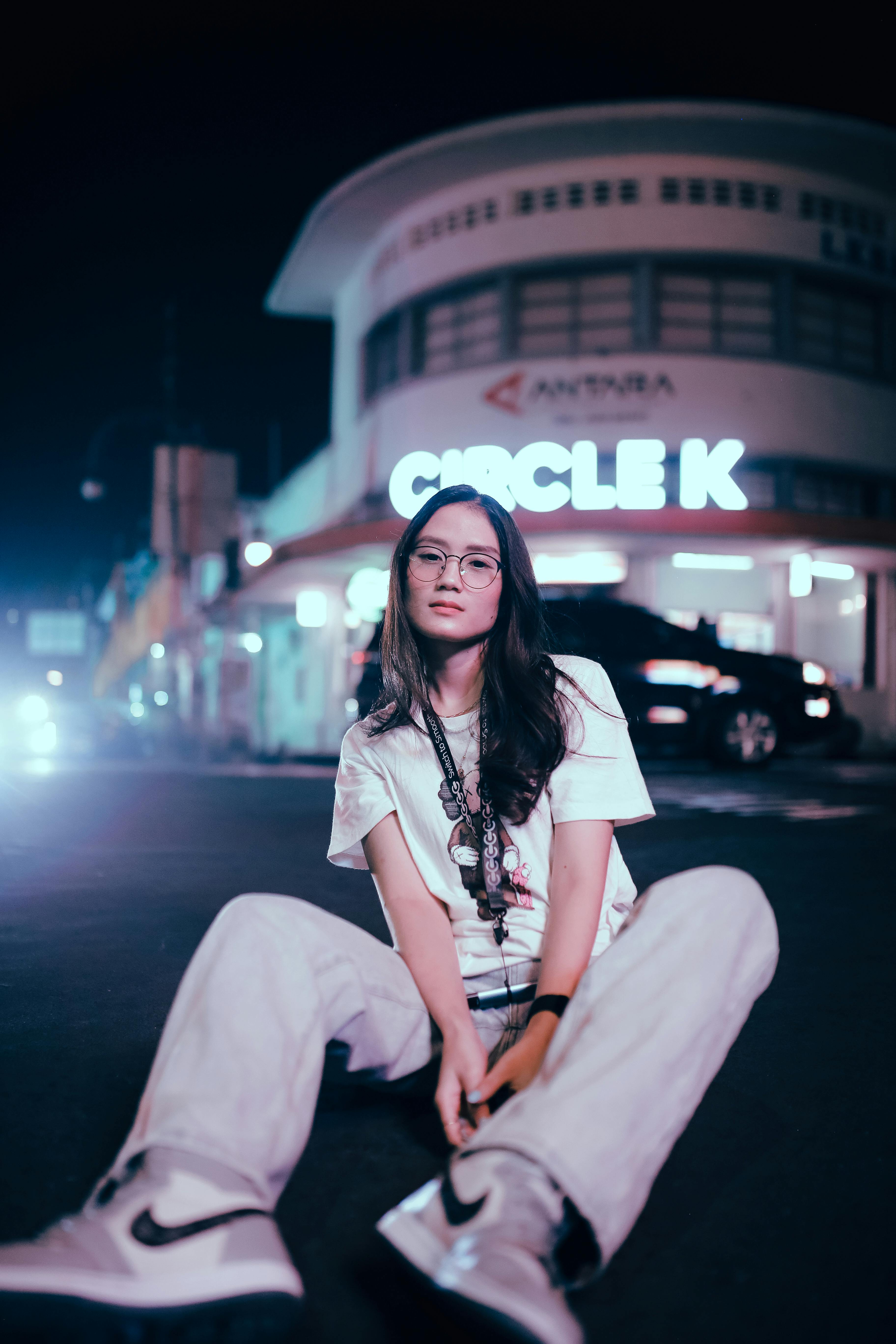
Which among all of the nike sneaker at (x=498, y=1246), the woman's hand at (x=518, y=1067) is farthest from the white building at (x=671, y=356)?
the nike sneaker at (x=498, y=1246)

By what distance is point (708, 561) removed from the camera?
19844 mm

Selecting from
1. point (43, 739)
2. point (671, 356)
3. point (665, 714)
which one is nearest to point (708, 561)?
point (671, 356)

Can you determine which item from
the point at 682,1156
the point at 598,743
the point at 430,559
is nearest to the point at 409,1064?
the point at 682,1156

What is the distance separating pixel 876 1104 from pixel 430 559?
1719 mm

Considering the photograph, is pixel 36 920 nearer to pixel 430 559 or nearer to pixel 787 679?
pixel 430 559

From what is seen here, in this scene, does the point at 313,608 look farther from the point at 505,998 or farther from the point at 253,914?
the point at 253,914

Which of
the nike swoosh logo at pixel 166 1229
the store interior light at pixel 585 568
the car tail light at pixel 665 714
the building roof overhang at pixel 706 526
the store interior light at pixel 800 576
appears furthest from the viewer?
the store interior light at pixel 585 568

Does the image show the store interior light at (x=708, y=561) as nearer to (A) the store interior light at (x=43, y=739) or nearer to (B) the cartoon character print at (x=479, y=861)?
(A) the store interior light at (x=43, y=739)

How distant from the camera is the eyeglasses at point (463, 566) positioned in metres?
2.52

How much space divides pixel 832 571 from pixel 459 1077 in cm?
2064

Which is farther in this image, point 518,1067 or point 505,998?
point 505,998

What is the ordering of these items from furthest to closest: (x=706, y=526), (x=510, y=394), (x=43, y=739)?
(x=43, y=739) < (x=510, y=394) < (x=706, y=526)

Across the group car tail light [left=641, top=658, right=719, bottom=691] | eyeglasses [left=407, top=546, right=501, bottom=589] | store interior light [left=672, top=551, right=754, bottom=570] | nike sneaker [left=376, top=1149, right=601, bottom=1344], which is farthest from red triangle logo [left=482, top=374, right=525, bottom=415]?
nike sneaker [left=376, top=1149, right=601, bottom=1344]

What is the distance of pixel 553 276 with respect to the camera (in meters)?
20.3
